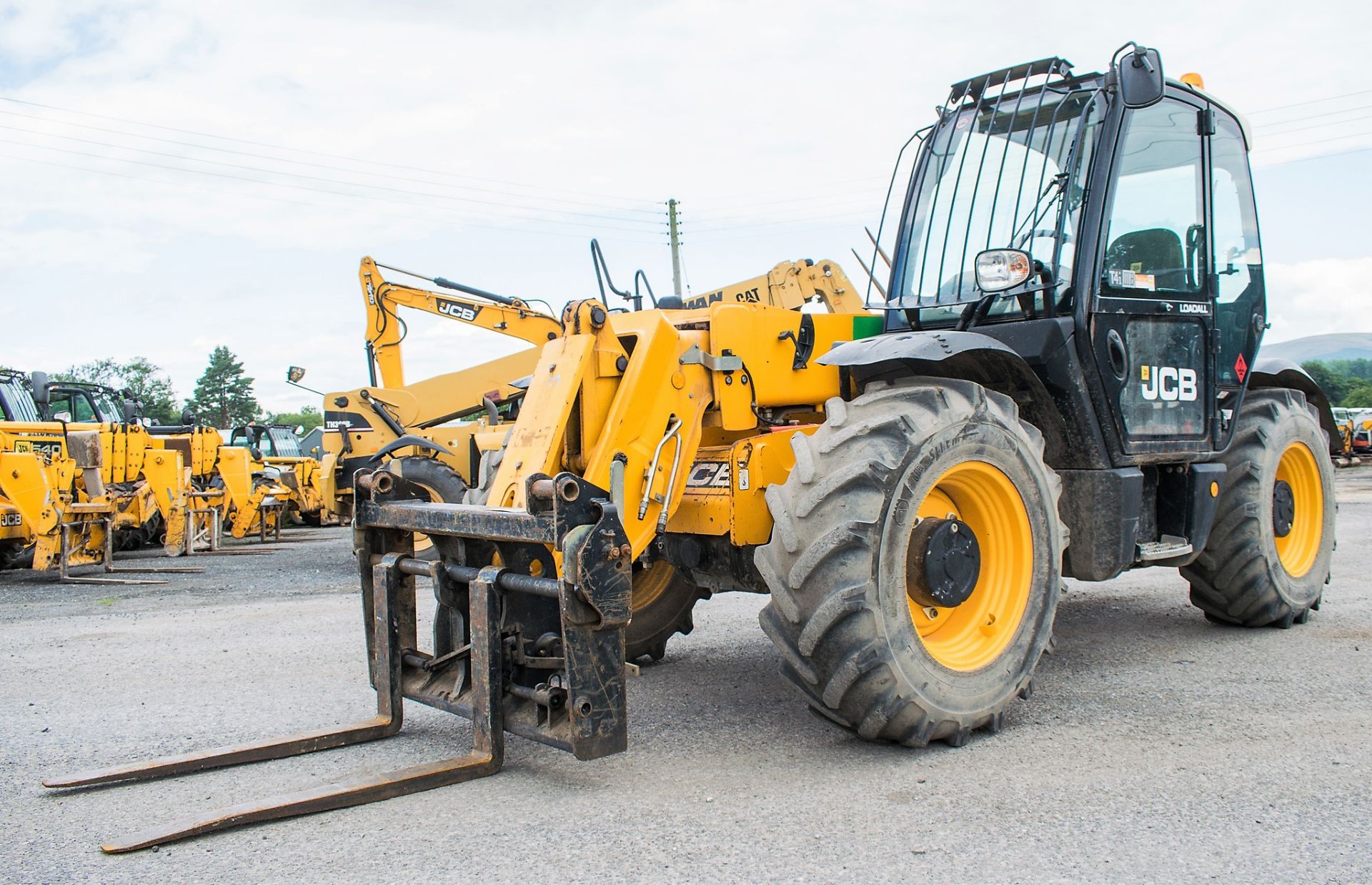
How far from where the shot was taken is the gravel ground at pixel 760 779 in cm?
307

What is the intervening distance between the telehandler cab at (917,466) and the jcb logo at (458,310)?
300 inches

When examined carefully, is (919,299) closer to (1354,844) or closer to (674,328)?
(674,328)

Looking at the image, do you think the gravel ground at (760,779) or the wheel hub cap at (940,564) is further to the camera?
the wheel hub cap at (940,564)

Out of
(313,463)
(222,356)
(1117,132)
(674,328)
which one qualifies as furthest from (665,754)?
(222,356)

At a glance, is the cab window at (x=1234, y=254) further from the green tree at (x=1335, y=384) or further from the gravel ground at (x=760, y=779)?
the green tree at (x=1335, y=384)

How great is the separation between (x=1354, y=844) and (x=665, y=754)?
231 cm

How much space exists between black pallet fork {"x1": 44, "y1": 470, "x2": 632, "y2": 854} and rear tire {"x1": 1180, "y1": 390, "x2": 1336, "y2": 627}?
416 centimetres

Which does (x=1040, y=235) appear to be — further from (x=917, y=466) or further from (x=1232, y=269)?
(x=917, y=466)

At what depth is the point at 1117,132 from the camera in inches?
202

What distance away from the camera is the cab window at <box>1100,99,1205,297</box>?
520 centimetres

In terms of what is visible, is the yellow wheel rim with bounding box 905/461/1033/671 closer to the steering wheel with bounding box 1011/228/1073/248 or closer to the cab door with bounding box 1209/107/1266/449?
the steering wheel with bounding box 1011/228/1073/248

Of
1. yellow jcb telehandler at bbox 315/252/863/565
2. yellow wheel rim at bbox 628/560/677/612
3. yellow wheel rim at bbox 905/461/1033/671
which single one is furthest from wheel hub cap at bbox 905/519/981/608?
yellow jcb telehandler at bbox 315/252/863/565

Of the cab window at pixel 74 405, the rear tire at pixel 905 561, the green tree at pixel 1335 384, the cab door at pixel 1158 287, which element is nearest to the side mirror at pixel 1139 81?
the cab door at pixel 1158 287

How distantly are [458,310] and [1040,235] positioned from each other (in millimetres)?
8639
